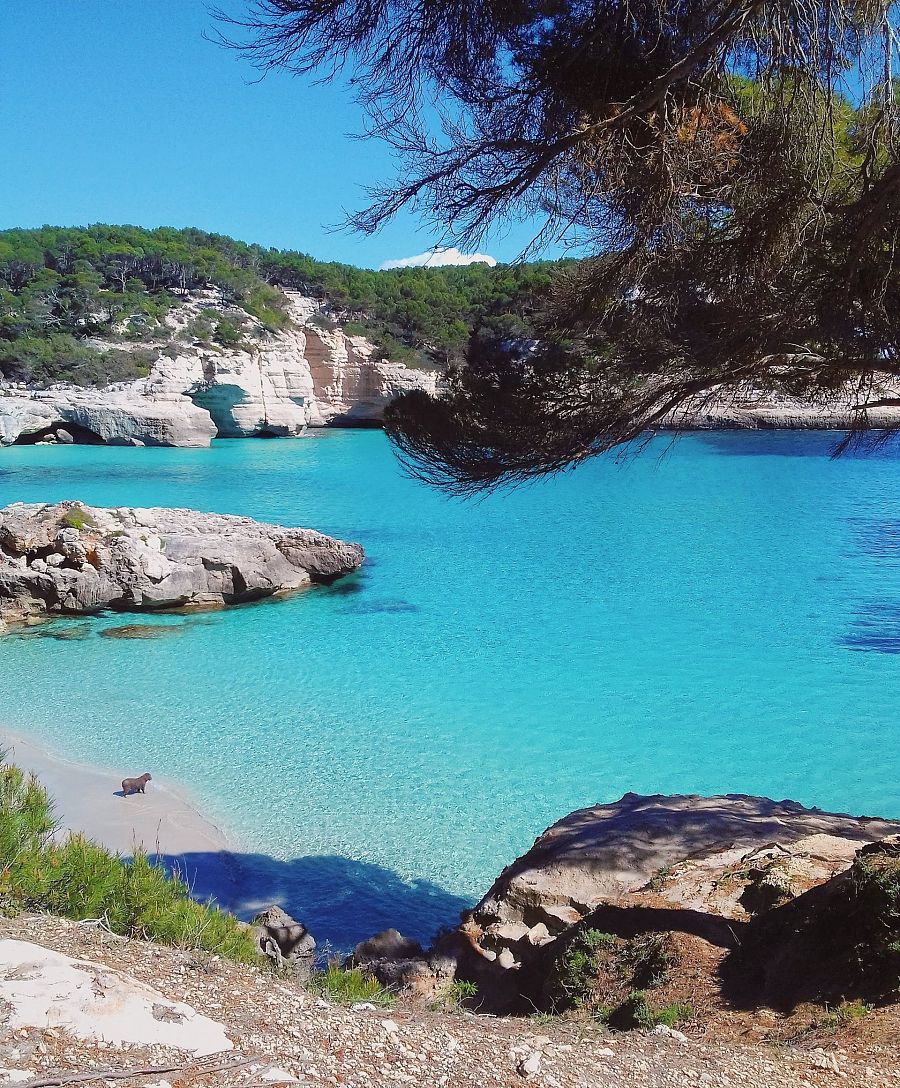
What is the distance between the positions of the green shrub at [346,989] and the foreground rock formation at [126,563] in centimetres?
987

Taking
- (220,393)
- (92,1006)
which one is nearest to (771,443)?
(220,393)

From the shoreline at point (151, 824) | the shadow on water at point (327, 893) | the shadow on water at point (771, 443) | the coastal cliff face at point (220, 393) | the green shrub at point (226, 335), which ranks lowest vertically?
the shadow on water at point (327, 893)

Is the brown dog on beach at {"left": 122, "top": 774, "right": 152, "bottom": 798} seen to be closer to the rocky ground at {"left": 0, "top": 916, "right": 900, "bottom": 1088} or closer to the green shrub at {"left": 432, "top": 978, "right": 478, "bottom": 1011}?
the green shrub at {"left": 432, "top": 978, "right": 478, "bottom": 1011}

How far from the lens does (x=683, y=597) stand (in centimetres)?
1345

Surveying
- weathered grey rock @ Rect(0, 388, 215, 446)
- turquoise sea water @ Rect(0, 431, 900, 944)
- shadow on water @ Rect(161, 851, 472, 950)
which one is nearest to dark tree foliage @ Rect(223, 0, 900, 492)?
turquoise sea water @ Rect(0, 431, 900, 944)

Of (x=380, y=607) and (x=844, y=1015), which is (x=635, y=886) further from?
(x=380, y=607)

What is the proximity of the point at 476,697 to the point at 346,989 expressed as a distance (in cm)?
631

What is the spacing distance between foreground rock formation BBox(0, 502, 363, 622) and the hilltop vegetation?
19.7 meters

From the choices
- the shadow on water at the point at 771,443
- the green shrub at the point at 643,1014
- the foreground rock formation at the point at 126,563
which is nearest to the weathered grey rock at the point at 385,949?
the green shrub at the point at 643,1014

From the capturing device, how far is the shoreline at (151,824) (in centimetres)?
549

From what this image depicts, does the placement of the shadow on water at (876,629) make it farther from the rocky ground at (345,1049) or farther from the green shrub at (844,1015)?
the rocky ground at (345,1049)

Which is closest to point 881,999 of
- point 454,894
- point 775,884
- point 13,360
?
point 775,884

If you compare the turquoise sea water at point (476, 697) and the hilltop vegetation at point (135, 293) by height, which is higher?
the hilltop vegetation at point (135, 293)

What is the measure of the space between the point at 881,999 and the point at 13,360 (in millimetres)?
44100
